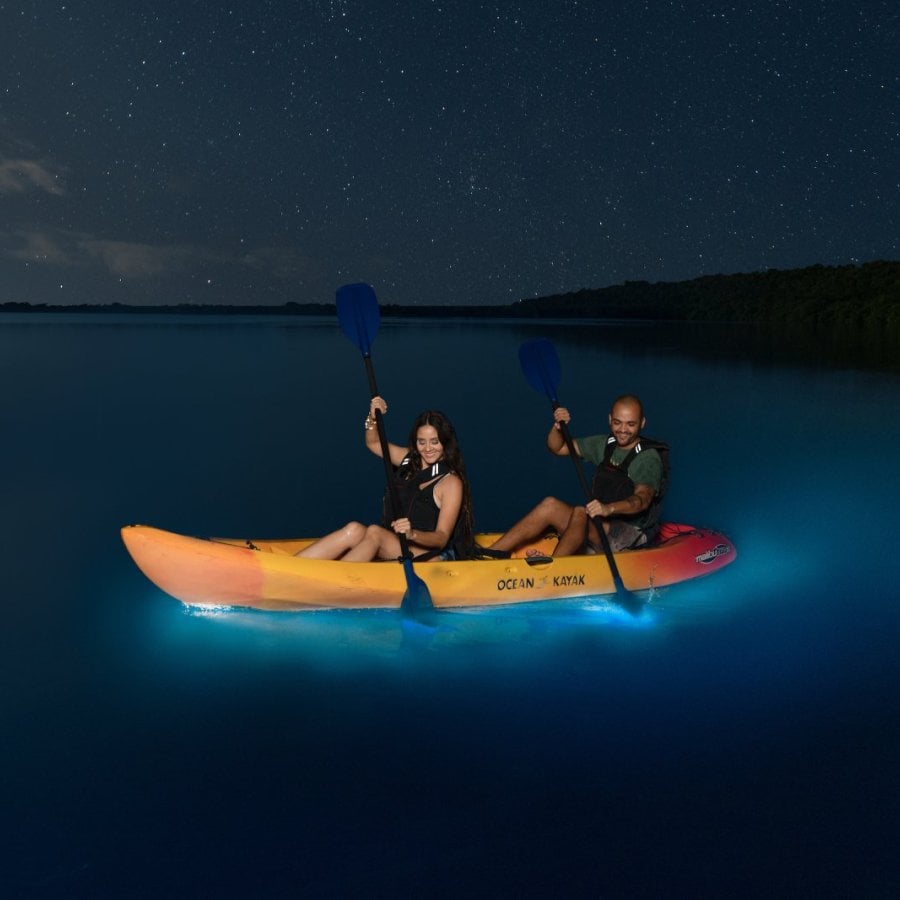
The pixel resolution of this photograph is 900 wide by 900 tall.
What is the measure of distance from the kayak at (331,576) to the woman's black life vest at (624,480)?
290 millimetres

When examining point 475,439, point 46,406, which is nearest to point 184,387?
Answer: point 46,406

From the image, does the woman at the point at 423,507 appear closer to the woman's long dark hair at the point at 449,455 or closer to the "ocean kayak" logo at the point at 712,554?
the woman's long dark hair at the point at 449,455

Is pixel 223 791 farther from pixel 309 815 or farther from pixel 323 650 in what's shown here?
pixel 323 650

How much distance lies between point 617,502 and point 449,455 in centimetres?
105

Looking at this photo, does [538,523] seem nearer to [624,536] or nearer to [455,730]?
[624,536]

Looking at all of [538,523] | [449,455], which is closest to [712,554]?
[538,523]

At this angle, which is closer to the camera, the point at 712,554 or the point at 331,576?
the point at 331,576

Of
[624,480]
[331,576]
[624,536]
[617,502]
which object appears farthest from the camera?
[624,536]

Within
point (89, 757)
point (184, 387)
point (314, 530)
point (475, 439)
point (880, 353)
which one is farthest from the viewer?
point (880, 353)

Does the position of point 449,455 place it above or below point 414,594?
above

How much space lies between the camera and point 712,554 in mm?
6074

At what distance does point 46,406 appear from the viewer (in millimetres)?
17266

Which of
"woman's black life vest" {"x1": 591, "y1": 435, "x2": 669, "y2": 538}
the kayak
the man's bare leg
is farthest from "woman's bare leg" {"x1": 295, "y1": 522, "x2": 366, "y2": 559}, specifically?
"woman's black life vest" {"x1": 591, "y1": 435, "x2": 669, "y2": 538}

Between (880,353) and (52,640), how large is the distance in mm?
28476
